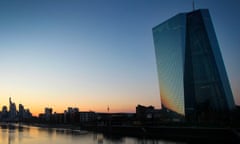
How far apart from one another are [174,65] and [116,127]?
37.2 m

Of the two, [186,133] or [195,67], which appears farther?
[195,67]

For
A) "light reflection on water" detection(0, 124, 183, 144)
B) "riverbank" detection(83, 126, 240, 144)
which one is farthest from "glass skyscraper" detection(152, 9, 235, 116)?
"light reflection on water" detection(0, 124, 183, 144)

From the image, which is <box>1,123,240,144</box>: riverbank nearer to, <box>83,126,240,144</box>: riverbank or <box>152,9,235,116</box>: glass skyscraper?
<box>83,126,240,144</box>: riverbank

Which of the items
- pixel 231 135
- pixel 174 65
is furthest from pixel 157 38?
pixel 231 135

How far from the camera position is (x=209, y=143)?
2579 inches

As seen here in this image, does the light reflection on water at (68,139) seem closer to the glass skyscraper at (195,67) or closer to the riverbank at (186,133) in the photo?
the riverbank at (186,133)

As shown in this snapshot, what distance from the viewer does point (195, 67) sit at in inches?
4823

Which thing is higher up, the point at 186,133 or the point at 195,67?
the point at 195,67

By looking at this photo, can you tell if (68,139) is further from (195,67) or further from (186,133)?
(195,67)

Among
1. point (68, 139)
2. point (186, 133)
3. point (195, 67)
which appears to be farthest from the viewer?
point (195, 67)

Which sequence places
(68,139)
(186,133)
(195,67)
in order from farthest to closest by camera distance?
(195,67) → (186,133) → (68,139)

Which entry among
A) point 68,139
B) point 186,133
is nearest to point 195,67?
point 186,133

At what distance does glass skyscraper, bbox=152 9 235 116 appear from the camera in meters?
118

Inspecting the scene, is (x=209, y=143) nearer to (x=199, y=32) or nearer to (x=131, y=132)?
(x=131, y=132)
